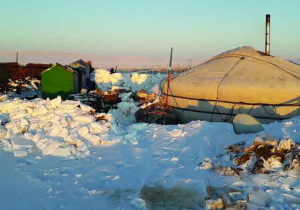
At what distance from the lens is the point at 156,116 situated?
35.2 feet

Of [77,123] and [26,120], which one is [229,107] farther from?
[26,120]

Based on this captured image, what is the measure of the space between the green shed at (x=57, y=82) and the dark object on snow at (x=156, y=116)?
6.11 metres

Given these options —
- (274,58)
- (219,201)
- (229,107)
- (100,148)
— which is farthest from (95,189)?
(274,58)

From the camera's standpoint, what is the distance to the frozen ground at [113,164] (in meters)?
4.20

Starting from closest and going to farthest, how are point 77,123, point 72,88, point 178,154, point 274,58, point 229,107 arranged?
point 178,154 < point 77,123 < point 229,107 < point 274,58 < point 72,88

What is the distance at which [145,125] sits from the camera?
27.6ft

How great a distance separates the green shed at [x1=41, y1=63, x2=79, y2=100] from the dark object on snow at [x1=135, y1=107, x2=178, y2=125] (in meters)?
6.11

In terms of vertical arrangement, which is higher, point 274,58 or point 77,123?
point 274,58

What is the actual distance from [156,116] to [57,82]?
7.32m

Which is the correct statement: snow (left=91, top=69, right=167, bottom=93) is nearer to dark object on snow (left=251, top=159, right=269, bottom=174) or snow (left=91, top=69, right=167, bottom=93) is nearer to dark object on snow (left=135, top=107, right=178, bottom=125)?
dark object on snow (left=135, top=107, right=178, bottom=125)

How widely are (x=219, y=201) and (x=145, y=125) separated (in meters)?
4.65

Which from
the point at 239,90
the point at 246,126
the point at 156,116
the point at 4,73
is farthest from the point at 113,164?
the point at 4,73

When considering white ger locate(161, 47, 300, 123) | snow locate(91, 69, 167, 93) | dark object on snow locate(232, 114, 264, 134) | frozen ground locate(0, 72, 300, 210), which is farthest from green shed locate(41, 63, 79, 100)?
dark object on snow locate(232, 114, 264, 134)

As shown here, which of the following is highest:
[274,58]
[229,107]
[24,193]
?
[274,58]
